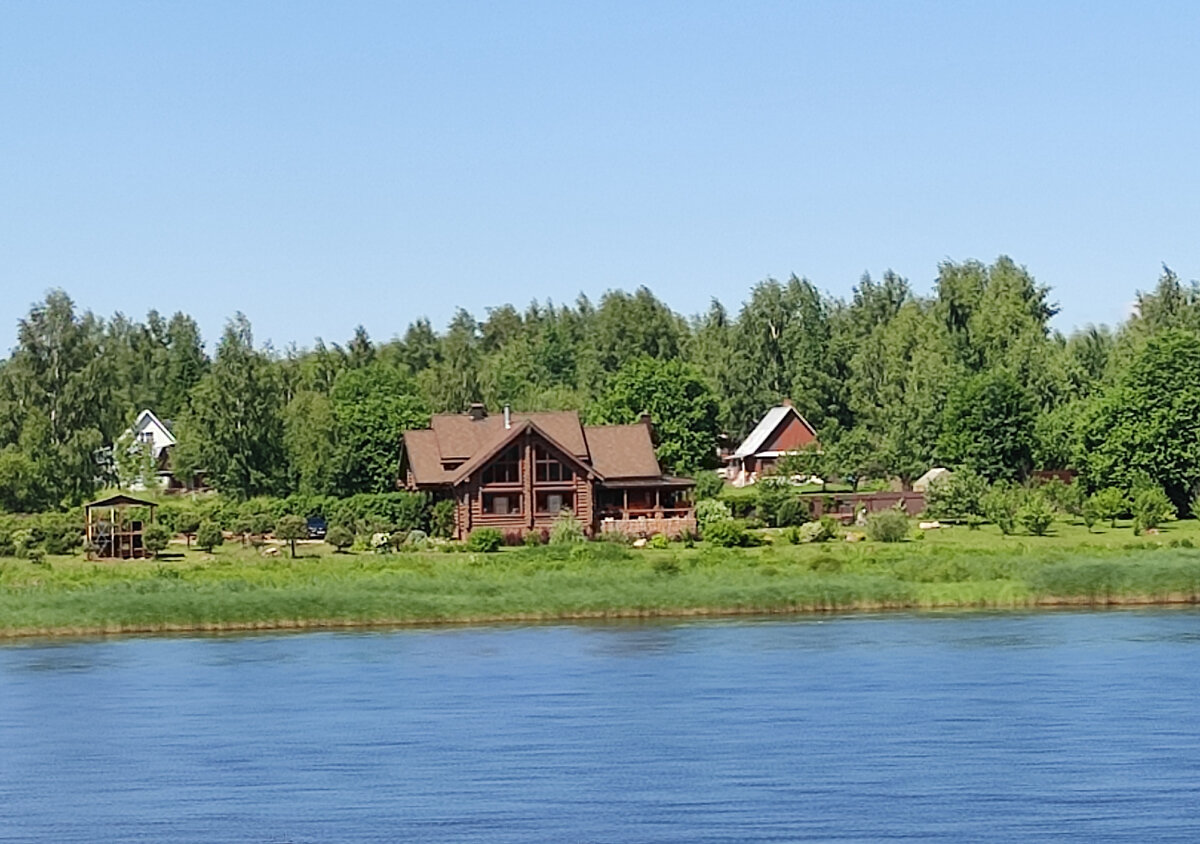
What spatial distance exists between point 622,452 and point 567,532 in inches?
427

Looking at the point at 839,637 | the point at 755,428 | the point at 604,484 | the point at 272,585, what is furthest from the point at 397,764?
the point at 755,428

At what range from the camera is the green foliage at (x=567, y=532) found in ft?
227

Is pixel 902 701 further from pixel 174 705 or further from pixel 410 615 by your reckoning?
pixel 410 615

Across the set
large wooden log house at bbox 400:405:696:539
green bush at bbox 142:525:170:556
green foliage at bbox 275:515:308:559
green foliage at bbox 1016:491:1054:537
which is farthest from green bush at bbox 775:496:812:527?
green bush at bbox 142:525:170:556

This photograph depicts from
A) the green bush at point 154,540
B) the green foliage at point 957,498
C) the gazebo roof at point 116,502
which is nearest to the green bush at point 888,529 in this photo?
the green foliage at point 957,498

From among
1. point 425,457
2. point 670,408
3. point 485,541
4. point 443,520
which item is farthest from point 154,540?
point 670,408

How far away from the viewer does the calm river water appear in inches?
1068

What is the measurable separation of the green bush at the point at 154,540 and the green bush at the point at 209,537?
137 centimetres

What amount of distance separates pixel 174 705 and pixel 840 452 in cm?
6986

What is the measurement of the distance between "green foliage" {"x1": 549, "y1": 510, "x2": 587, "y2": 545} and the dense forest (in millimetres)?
19447

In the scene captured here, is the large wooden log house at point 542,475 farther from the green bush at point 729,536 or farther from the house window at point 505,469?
the green bush at point 729,536

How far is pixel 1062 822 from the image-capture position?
26.2m

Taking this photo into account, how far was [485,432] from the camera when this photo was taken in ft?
266

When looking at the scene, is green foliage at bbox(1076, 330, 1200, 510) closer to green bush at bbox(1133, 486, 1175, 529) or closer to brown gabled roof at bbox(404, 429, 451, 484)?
green bush at bbox(1133, 486, 1175, 529)
